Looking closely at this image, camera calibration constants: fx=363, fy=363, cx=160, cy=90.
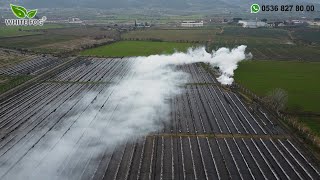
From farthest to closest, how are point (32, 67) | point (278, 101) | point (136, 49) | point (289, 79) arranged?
point (136, 49) < point (32, 67) < point (289, 79) < point (278, 101)

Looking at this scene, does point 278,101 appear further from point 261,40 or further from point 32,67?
point 261,40

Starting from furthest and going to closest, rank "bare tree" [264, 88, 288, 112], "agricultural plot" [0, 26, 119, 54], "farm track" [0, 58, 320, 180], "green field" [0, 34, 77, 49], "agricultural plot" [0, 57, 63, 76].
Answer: "green field" [0, 34, 77, 49] → "agricultural plot" [0, 26, 119, 54] → "agricultural plot" [0, 57, 63, 76] → "bare tree" [264, 88, 288, 112] → "farm track" [0, 58, 320, 180]

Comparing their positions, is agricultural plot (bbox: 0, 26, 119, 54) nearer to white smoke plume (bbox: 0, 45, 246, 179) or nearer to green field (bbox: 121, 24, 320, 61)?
green field (bbox: 121, 24, 320, 61)

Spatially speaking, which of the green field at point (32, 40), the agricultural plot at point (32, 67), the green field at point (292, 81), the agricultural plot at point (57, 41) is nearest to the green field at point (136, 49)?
the agricultural plot at point (57, 41)

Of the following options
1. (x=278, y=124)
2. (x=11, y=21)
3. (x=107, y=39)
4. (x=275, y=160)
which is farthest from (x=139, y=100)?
(x=11, y=21)

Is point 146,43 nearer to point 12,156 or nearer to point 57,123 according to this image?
point 57,123

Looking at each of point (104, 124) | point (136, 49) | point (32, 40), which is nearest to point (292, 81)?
point (104, 124)

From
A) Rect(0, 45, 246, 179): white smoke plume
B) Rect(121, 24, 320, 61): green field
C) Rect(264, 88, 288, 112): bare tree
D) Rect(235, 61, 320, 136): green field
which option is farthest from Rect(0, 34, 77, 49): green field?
Rect(264, 88, 288, 112): bare tree
